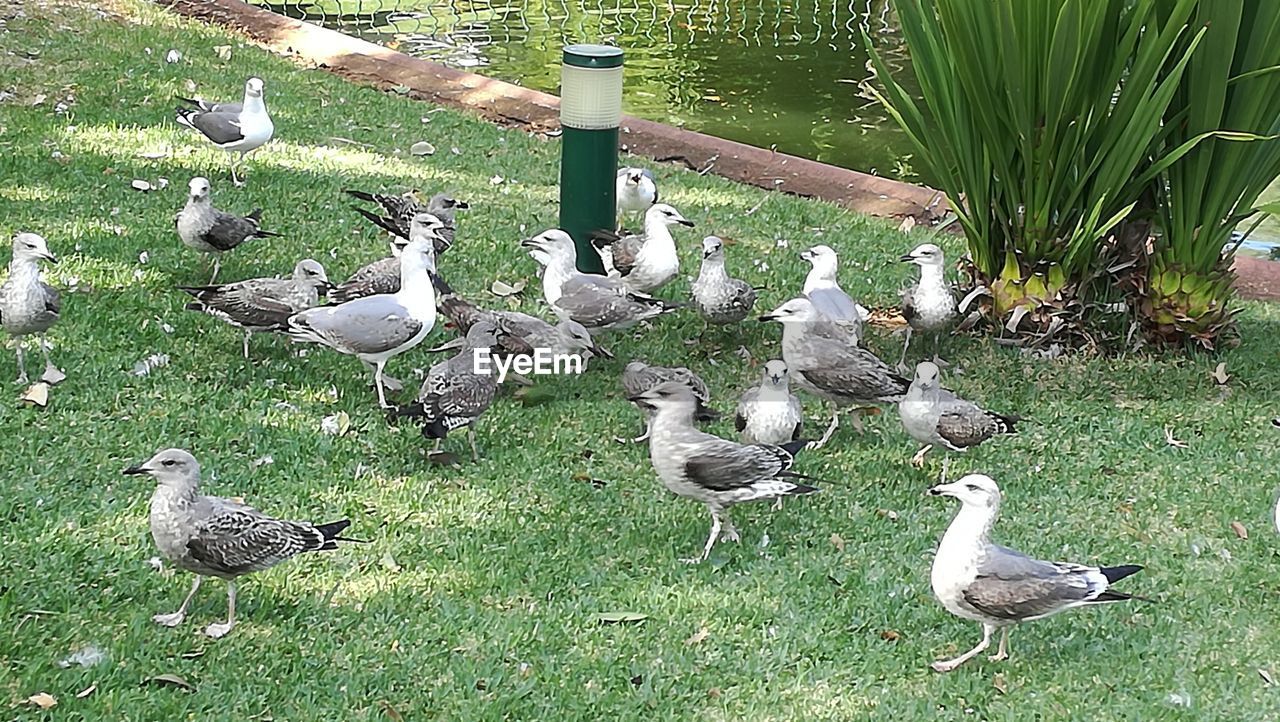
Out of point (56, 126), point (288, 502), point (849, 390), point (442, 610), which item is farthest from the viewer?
point (56, 126)

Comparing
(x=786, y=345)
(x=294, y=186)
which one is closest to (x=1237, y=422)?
(x=786, y=345)

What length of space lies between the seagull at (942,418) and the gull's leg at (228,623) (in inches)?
111

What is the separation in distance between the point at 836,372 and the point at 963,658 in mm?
1844

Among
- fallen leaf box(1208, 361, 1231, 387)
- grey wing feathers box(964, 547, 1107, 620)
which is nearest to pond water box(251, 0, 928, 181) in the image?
fallen leaf box(1208, 361, 1231, 387)

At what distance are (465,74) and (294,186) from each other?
11.9ft

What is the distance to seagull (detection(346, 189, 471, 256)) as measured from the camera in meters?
7.66

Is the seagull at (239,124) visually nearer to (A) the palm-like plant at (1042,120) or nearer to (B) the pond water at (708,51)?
(A) the palm-like plant at (1042,120)

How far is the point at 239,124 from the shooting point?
355 inches

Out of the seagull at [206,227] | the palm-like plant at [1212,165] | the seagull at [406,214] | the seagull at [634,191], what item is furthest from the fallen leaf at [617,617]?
the seagull at [634,191]

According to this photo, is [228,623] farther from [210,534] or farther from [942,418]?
[942,418]

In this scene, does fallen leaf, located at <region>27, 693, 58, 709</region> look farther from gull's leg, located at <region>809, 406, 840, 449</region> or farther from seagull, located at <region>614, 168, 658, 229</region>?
seagull, located at <region>614, 168, 658, 229</region>

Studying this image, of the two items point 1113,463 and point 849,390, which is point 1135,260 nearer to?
point 1113,463

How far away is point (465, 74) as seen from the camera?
12500 millimetres

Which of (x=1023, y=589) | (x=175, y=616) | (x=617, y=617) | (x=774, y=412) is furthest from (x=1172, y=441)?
(x=175, y=616)
